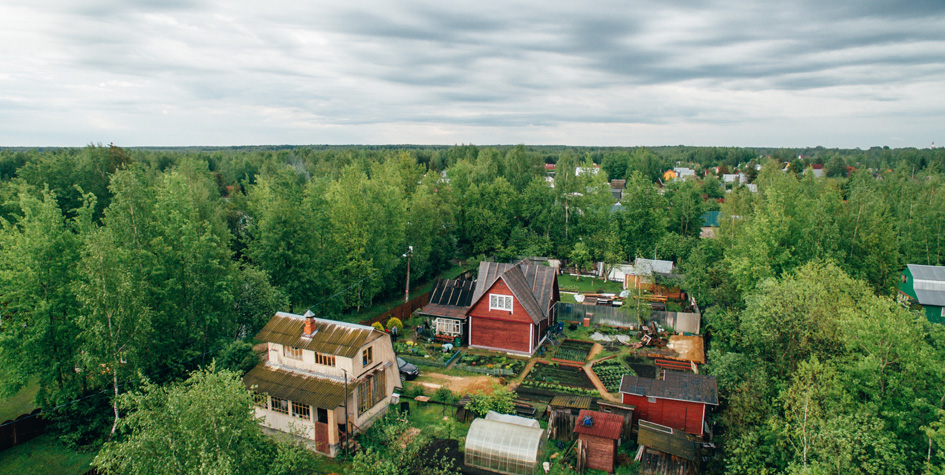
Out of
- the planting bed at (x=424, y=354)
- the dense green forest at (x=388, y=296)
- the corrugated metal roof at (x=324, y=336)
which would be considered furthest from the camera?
the planting bed at (x=424, y=354)

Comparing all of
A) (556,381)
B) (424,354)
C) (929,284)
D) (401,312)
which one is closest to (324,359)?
(424,354)

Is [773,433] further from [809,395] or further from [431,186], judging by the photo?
[431,186]

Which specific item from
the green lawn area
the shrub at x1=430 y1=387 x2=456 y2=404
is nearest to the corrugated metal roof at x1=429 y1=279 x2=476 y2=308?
the shrub at x1=430 y1=387 x2=456 y2=404

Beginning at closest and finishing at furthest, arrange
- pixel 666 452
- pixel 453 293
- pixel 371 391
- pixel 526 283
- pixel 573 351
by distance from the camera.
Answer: pixel 666 452 → pixel 371 391 → pixel 573 351 → pixel 526 283 → pixel 453 293

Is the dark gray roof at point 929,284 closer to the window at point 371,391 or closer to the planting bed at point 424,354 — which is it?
the planting bed at point 424,354

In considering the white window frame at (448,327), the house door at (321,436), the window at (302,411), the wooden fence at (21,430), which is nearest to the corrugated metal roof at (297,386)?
the window at (302,411)

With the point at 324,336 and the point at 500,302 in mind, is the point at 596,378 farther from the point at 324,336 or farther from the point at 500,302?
the point at 324,336
